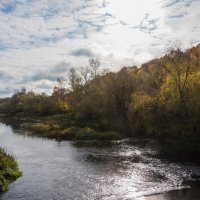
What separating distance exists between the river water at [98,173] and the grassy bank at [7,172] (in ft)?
2.44

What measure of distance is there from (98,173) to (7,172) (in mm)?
10184

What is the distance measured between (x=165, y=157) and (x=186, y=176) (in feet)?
35.1

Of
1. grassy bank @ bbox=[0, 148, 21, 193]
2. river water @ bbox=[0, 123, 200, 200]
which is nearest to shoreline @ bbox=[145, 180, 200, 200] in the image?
river water @ bbox=[0, 123, 200, 200]

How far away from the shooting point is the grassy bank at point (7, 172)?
116ft

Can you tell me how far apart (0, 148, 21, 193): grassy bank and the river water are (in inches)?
29.3

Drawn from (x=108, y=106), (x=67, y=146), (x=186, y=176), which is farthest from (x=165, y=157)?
(x=108, y=106)

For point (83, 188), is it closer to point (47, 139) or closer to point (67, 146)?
point (67, 146)

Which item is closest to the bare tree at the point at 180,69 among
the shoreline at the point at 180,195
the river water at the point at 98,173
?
the river water at the point at 98,173

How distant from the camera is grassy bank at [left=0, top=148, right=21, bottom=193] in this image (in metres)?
35.2

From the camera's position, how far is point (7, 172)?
3853 cm

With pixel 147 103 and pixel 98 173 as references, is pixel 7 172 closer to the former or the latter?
pixel 98 173

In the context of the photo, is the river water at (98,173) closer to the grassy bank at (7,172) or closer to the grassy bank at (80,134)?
the grassy bank at (7,172)

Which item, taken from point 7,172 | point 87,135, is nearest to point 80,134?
point 87,135

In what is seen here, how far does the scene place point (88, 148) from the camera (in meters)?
58.4
